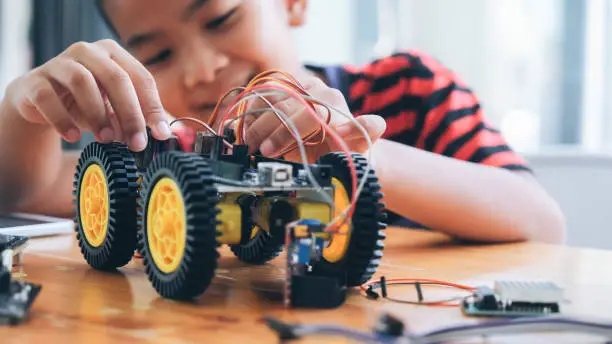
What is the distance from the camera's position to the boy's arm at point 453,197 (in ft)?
2.71

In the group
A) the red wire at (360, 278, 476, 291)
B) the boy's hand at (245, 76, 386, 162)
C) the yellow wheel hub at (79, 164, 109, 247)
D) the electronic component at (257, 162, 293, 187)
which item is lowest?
the red wire at (360, 278, 476, 291)

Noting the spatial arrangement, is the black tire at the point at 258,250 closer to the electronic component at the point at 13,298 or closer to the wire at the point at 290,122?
the wire at the point at 290,122

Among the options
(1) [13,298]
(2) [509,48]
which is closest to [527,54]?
(2) [509,48]

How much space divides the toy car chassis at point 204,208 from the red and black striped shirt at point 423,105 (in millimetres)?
665

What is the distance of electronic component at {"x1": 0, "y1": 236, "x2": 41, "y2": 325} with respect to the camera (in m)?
0.39

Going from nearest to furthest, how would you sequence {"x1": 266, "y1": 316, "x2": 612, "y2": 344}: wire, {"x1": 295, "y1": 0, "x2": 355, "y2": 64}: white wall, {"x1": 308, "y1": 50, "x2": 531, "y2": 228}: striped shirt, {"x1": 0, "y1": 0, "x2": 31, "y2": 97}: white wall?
{"x1": 266, "y1": 316, "x2": 612, "y2": 344}: wire → {"x1": 308, "y1": 50, "x2": 531, "y2": 228}: striped shirt → {"x1": 0, "y1": 0, "x2": 31, "y2": 97}: white wall → {"x1": 295, "y1": 0, "x2": 355, "y2": 64}: white wall

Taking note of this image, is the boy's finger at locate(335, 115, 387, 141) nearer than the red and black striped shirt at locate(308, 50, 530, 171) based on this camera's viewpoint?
Yes

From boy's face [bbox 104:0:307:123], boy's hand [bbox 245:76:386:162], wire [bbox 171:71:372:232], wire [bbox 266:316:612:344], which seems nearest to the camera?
wire [bbox 266:316:612:344]

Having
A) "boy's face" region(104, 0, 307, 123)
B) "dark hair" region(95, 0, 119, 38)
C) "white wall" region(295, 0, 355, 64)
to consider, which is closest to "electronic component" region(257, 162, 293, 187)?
"boy's face" region(104, 0, 307, 123)

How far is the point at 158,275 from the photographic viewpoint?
0.46 metres

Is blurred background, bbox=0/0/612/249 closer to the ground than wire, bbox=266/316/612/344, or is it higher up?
higher up

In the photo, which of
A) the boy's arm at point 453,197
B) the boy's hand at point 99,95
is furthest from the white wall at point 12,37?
the boy's arm at point 453,197

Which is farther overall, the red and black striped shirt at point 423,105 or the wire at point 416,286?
the red and black striped shirt at point 423,105

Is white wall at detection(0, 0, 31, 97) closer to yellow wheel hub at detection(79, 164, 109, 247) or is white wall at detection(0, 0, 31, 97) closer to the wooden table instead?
the wooden table
